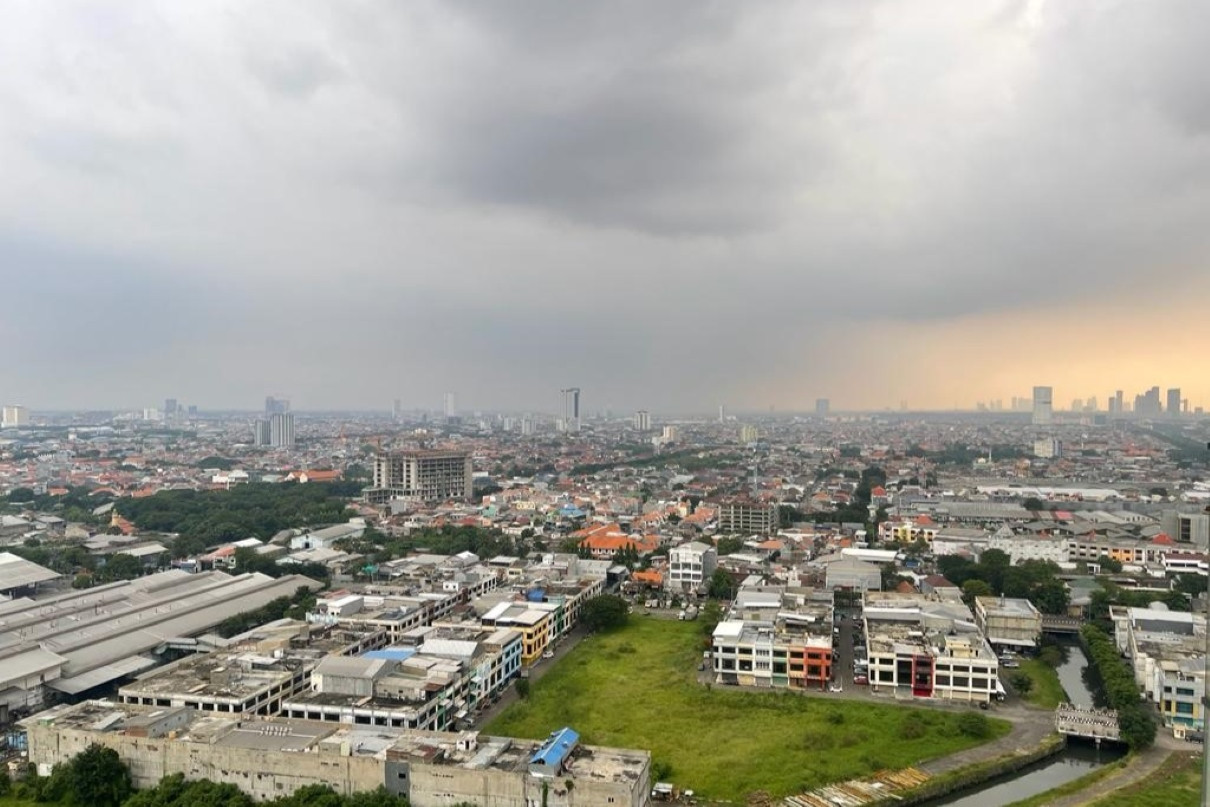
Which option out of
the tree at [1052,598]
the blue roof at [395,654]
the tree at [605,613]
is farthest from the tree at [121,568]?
the tree at [1052,598]

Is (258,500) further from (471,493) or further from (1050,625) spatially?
(1050,625)

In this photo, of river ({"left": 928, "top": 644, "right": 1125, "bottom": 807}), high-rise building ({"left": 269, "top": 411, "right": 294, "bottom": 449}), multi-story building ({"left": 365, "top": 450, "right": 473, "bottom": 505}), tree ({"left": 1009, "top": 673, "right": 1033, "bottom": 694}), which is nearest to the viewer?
river ({"left": 928, "top": 644, "right": 1125, "bottom": 807})

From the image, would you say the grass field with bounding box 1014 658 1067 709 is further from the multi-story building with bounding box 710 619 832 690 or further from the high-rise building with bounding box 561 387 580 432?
the high-rise building with bounding box 561 387 580 432

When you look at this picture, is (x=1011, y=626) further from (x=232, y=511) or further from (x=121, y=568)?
(x=232, y=511)

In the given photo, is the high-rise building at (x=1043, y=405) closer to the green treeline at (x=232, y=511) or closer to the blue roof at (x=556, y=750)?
the green treeline at (x=232, y=511)

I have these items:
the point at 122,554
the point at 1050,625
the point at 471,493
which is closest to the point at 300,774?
the point at 1050,625

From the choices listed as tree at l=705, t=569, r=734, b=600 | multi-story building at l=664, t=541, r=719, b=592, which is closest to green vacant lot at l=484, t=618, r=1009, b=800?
tree at l=705, t=569, r=734, b=600
